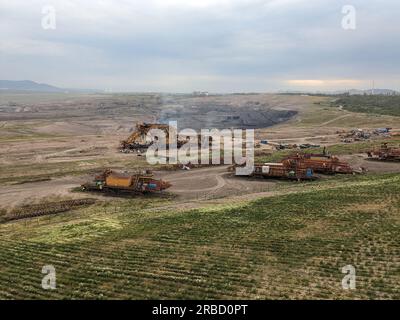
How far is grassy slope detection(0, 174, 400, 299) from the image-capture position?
1764 cm

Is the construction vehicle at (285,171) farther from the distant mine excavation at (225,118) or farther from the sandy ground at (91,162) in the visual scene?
the distant mine excavation at (225,118)

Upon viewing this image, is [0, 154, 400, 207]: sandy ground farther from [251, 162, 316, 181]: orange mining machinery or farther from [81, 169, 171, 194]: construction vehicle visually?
[81, 169, 171, 194]: construction vehicle

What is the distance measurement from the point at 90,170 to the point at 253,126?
2910 inches

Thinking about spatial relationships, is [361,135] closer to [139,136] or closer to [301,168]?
[301,168]

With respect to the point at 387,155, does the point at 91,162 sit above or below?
below

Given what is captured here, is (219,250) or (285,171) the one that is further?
(285,171)

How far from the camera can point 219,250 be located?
22.1m

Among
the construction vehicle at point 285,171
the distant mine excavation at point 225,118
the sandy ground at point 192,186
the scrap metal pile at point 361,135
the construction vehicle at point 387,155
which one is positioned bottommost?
the sandy ground at point 192,186

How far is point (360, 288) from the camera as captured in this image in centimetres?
1720

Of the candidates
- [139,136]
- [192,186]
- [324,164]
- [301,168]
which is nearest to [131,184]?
[192,186]

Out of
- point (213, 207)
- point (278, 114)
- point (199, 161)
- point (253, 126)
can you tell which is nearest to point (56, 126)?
point (253, 126)

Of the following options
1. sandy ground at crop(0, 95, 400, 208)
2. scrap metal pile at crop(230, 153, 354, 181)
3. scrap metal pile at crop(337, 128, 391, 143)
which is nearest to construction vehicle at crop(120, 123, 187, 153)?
sandy ground at crop(0, 95, 400, 208)

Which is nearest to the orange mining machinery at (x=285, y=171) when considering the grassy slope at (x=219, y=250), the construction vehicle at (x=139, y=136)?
the grassy slope at (x=219, y=250)

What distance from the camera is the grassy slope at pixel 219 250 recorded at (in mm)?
17641
